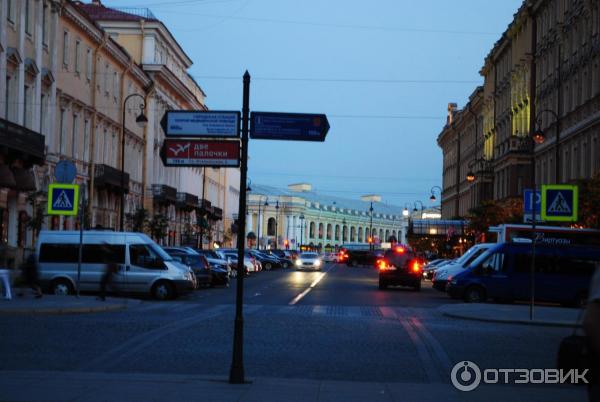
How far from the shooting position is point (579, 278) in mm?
33656

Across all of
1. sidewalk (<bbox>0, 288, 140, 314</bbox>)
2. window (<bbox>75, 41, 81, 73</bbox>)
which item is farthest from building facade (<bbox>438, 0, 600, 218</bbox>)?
window (<bbox>75, 41, 81, 73</bbox>)

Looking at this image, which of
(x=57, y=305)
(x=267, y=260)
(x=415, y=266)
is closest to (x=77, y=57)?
(x=415, y=266)

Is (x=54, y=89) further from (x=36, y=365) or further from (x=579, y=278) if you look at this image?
(x=36, y=365)

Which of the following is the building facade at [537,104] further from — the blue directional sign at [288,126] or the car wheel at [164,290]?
the blue directional sign at [288,126]

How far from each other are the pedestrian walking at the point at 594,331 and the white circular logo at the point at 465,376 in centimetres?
713

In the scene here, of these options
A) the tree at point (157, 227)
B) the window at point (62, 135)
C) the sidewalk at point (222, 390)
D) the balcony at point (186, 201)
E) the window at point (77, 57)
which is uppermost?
the window at point (77, 57)

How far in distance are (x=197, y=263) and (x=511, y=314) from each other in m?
17.6

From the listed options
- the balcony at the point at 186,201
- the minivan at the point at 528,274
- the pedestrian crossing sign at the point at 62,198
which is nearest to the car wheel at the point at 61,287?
the pedestrian crossing sign at the point at 62,198

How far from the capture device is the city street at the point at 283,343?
46.6ft

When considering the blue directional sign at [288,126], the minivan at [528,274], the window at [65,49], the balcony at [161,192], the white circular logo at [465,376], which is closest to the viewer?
the blue directional sign at [288,126]

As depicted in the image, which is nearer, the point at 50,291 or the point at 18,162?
the point at 50,291

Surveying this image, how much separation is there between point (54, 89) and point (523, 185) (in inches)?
1457

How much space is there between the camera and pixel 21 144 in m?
41.5

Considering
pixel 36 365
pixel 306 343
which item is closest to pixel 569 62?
pixel 306 343
